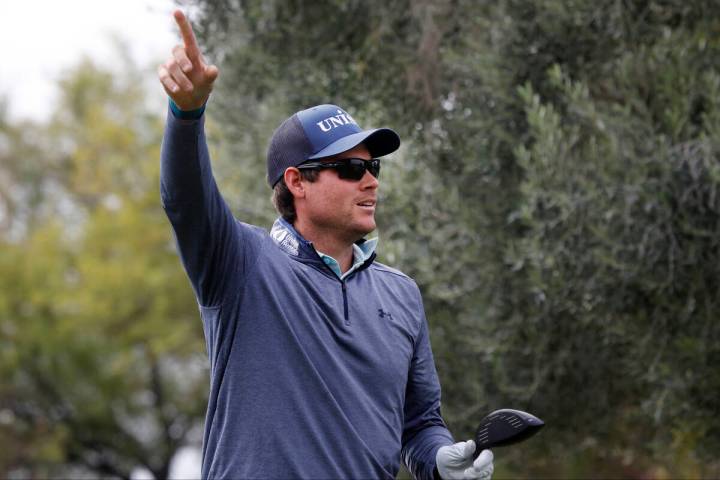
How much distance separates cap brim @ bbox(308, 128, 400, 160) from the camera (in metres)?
3.25

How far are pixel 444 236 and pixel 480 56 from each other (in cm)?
130

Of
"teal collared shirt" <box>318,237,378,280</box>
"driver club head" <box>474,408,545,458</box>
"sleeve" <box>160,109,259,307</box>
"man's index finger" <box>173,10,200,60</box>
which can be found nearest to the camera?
"man's index finger" <box>173,10,200,60</box>

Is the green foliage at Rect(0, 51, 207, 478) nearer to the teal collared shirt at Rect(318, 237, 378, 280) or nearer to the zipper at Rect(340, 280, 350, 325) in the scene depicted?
the teal collared shirt at Rect(318, 237, 378, 280)

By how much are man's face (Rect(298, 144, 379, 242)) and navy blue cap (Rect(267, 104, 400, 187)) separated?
1.7 inches

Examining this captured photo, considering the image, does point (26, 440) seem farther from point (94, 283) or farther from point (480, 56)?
point (480, 56)

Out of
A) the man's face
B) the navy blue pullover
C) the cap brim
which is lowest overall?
the navy blue pullover

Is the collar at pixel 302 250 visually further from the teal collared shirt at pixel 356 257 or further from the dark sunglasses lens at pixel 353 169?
the dark sunglasses lens at pixel 353 169

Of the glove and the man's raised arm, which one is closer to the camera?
the man's raised arm

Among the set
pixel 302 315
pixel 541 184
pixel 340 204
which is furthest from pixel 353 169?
pixel 541 184

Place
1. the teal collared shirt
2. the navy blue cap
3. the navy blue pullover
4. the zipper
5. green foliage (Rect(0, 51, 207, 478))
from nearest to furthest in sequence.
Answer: the navy blue pullover
the zipper
the teal collared shirt
the navy blue cap
green foliage (Rect(0, 51, 207, 478))

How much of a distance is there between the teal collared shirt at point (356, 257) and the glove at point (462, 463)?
0.60 m

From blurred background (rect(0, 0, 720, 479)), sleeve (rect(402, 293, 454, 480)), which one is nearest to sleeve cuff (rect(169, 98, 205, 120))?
sleeve (rect(402, 293, 454, 480))

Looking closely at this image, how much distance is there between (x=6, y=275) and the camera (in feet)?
73.6

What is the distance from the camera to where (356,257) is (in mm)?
3320
